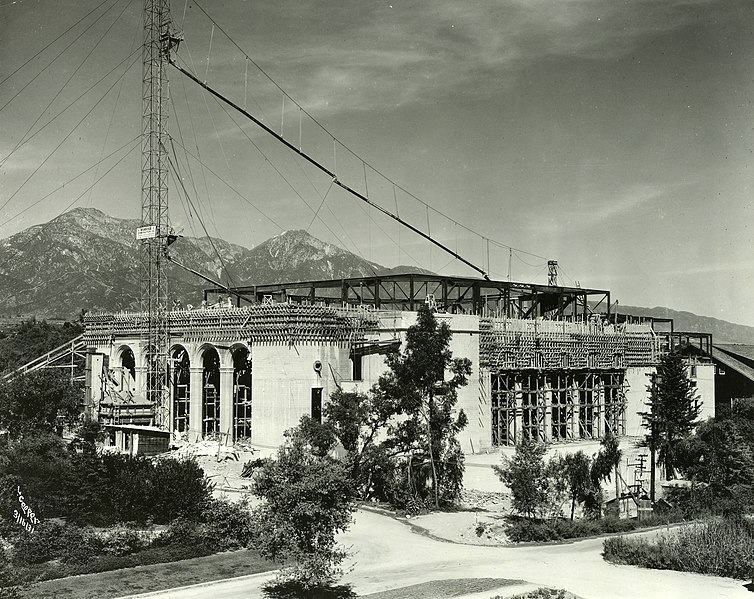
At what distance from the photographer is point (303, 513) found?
2452cm

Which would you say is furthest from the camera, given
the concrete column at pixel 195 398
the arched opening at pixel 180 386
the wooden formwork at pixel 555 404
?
the arched opening at pixel 180 386

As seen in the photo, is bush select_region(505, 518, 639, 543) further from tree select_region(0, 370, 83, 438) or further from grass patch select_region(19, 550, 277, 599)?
tree select_region(0, 370, 83, 438)

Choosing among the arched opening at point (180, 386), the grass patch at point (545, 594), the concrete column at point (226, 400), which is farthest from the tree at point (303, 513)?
the arched opening at point (180, 386)

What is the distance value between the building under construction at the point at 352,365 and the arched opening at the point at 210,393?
161 millimetres

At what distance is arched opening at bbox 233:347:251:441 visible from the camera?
62.4 m

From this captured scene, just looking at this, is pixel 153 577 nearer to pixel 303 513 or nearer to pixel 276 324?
pixel 303 513

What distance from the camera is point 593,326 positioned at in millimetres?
77250

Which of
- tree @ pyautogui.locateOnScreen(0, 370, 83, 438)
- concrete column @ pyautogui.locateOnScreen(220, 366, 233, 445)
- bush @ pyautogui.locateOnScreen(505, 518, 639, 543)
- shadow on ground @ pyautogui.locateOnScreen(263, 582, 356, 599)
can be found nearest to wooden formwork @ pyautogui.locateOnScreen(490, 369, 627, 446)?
concrete column @ pyautogui.locateOnScreen(220, 366, 233, 445)

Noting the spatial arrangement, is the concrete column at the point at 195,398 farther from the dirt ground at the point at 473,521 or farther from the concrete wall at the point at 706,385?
the concrete wall at the point at 706,385

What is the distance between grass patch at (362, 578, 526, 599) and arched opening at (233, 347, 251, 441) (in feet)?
119

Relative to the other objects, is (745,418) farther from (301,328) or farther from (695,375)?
(301,328)

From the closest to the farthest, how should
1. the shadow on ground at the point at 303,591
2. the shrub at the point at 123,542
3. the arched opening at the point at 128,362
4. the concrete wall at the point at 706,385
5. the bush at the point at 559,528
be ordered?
the shadow on ground at the point at 303,591
the shrub at the point at 123,542
the bush at the point at 559,528
the arched opening at the point at 128,362
the concrete wall at the point at 706,385

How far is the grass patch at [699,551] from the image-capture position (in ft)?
95.4

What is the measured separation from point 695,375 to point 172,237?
57249 millimetres
